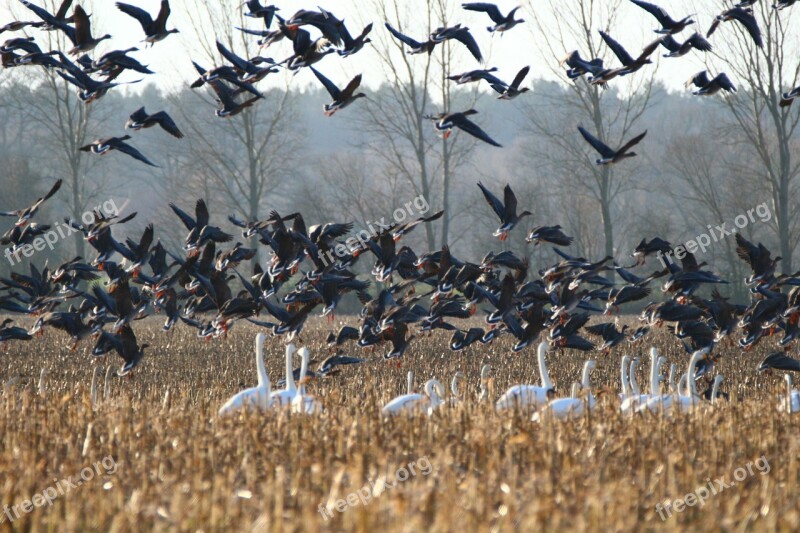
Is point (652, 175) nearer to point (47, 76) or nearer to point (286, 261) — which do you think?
point (47, 76)

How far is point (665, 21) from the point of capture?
1030 cm

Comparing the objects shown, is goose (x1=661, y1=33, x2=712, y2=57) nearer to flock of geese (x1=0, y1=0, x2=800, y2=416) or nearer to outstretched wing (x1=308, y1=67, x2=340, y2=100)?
flock of geese (x1=0, y1=0, x2=800, y2=416)

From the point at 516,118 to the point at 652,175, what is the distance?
121 ft

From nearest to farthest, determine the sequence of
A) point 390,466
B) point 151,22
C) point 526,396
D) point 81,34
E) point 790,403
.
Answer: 1. point 390,466
2. point 790,403
3. point 526,396
4. point 81,34
5. point 151,22

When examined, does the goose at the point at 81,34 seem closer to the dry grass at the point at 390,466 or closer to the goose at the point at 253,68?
the goose at the point at 253,68

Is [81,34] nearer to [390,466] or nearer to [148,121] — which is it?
[148,121]

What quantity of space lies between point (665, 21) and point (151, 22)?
5500 mm

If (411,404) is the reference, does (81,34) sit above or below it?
above

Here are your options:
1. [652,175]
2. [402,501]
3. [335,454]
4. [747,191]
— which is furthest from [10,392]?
[652,175]

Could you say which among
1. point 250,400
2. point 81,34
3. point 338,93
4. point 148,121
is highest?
point 81,34

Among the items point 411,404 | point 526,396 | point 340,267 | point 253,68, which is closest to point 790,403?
point 526,396

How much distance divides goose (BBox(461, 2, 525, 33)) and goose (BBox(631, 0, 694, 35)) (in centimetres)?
136

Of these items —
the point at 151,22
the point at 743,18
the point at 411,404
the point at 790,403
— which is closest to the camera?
the point at 790,403

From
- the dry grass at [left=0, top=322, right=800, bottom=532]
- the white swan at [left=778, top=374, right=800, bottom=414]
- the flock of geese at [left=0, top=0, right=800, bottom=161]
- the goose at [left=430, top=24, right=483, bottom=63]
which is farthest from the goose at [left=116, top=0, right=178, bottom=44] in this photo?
the white swan at [left=778, top=374, right=800, bottom=414]
